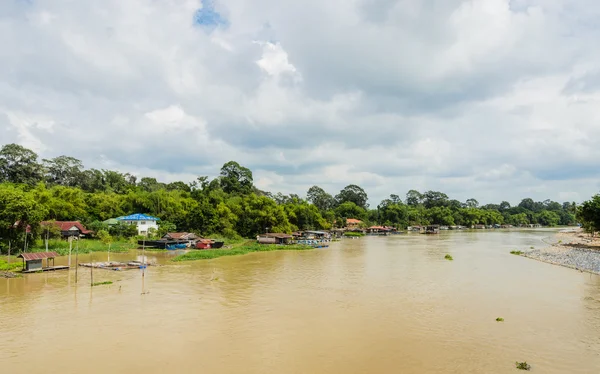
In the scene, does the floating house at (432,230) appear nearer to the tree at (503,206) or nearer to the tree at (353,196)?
the tree at (353,196)

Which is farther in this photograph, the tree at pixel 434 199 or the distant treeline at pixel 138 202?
the tree at pixel 434 199

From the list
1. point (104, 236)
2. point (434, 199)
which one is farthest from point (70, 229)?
point (434, 199)

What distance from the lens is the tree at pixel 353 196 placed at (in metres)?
127

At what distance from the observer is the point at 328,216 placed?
95062mm

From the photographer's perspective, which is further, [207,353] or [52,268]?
[52,268]

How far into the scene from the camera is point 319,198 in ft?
399

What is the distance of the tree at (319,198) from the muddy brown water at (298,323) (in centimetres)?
9408

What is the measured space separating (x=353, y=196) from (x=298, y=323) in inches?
4443

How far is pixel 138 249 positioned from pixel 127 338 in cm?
3430

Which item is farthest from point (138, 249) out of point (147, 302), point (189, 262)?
point (147, 302)

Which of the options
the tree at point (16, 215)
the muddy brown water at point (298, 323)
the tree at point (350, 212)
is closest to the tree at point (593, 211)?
the muddy brown water at point (298, 323)

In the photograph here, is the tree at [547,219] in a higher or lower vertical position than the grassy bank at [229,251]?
higher

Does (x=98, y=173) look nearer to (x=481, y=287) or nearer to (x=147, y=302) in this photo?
(x=147, y=302)

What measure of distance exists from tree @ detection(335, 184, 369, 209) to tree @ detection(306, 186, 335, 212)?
5548mm
